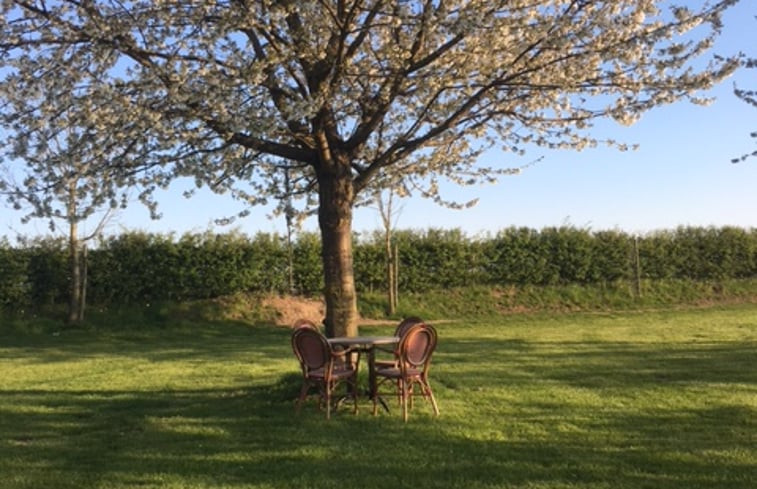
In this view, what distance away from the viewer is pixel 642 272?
21.5 meters

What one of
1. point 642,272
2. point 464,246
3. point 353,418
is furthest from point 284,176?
point 642,272

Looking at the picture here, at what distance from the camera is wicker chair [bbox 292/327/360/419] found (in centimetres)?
632

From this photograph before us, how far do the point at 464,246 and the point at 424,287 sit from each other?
1.78m

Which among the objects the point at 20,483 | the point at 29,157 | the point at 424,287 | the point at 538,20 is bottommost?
the point at 20,483

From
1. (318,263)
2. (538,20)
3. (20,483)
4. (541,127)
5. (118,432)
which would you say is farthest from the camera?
(318,263)

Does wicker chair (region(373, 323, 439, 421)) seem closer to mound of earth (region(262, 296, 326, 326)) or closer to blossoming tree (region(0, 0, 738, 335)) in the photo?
blossoming tree (region(0, 0, 738, 335))

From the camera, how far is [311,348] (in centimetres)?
646

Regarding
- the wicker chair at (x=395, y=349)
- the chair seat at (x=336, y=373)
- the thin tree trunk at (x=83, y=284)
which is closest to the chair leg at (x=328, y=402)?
the chair seat at (x=336, y=373)

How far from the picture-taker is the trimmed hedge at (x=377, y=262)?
17.3m

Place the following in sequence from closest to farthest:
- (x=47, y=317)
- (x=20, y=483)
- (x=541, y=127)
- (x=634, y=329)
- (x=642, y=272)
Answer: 1. (x=20, y=483)
2. (x=541, y=127)
3. (x=634, y=329)
4. (x=47, y=317)
5. (x=642, y=272)

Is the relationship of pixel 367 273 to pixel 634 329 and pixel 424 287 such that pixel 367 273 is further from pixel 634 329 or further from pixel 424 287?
pixel 634 329

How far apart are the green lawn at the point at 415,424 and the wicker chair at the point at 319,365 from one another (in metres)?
0.24

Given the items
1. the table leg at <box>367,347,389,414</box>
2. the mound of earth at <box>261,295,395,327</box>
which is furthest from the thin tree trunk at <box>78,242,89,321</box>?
the table leg at <box>367,347,389,414</box>

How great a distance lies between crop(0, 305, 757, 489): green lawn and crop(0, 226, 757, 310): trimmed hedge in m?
6.07
